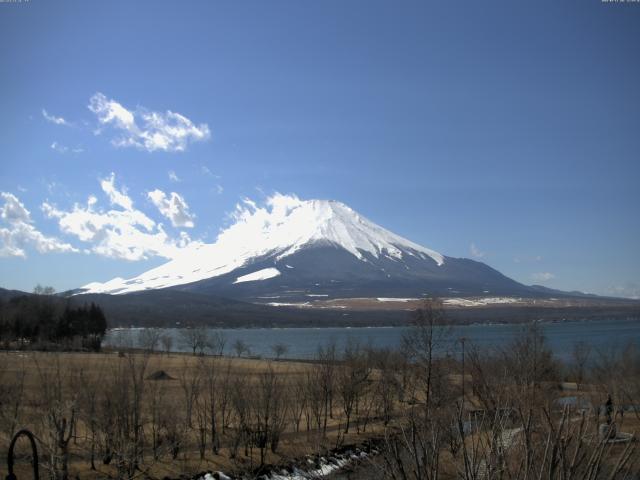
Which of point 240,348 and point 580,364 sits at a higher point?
point 580,364

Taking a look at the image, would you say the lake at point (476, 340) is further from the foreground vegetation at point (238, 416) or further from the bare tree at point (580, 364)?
the foreground vegetation at point (238, 416)

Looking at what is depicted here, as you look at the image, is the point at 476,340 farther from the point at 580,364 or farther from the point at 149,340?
the point at 149,340

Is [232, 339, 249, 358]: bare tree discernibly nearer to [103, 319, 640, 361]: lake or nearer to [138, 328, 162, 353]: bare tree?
[103, 319, 640, 361]: lake

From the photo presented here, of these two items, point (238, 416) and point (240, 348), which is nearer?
point (238, 416)

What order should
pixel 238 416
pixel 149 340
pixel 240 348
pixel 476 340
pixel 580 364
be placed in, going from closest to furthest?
pixel 238 416, pixel 580 364, pixel 476 340, pixel 240 348, pixel 149 340

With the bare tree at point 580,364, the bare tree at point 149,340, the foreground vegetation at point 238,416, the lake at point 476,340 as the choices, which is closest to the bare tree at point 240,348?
the lake at point 476,340

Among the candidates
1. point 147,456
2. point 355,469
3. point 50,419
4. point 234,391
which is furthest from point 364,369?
point 50,419

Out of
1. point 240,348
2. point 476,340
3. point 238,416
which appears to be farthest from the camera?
point 240,348

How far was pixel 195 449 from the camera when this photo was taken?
27.0 m

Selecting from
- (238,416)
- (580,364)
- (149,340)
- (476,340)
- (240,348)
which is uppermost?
(580,364)

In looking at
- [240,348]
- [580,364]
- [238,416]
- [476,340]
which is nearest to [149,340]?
[240,348]

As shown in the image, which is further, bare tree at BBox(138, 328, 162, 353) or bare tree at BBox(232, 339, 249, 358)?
bare tree at BBox(232, 339, 249, 358)

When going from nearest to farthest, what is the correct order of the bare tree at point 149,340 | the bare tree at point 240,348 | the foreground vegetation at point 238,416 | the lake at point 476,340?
the foreground vegetation at point 238,416, the lake at point 476,340, the bare tree at point 149,340, the bare tree at point 240,348

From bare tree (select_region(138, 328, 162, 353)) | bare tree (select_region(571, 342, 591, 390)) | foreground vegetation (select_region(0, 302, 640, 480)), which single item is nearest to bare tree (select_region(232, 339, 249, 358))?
bare tree (select_region(138, 328, 162, 353))
